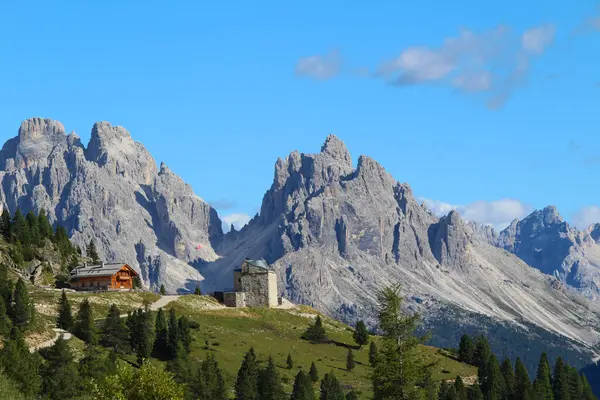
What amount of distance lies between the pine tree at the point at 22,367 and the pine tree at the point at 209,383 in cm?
2294

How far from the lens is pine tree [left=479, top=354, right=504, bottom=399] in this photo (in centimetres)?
16525

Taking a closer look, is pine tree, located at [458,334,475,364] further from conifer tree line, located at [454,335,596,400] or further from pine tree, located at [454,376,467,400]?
pine tree, located at [454,376,467,400]

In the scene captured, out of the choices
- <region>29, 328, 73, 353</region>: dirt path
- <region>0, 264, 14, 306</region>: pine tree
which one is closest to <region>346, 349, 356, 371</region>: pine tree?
<region>29, 328, 73, 353</region>: dirt path

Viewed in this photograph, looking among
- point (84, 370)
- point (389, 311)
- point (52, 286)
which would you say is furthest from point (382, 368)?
point (52, 286)

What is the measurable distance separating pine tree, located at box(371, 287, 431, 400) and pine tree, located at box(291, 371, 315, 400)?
44914 millimetres

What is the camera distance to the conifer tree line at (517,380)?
547 feet

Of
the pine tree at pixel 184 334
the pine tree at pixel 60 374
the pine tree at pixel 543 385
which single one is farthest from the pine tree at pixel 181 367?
the pine tree at pixel 543 385

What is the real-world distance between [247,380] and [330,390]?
1152cm

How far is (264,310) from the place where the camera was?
7382 inches

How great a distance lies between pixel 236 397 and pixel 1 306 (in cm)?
3398

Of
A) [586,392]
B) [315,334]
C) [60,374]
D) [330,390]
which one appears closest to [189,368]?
[330,390]

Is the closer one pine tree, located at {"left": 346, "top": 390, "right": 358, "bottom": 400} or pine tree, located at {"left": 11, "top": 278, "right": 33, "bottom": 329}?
pine tree, located at {"left": 11, "top": 278, "right": 33, "bottom": 329}

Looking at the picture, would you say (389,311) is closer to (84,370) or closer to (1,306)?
(84,370)

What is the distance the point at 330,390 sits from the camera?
135125mm
